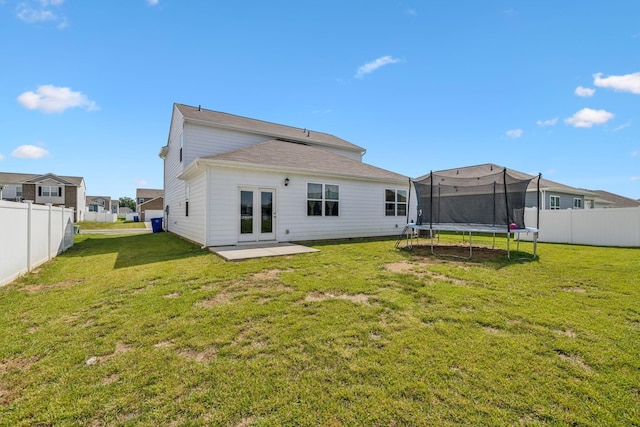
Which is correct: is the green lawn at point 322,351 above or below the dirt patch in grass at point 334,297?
below

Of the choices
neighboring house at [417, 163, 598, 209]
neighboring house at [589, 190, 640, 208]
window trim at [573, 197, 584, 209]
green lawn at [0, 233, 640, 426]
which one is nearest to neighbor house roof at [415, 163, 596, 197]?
neighboring house at [417, 163, 598, 209]

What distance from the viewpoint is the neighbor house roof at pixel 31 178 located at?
33.1 meters

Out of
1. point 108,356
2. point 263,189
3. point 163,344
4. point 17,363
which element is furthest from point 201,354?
point 263,189

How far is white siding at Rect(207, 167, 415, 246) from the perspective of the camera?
8.69 m

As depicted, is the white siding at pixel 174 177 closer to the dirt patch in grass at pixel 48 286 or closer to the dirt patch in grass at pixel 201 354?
the dirt patch in grass at pixel 48 286

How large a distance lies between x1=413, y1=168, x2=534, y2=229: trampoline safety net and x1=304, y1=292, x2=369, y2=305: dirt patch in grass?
18.8 feet

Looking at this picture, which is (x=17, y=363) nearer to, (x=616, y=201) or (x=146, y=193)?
(x=616, y=201)

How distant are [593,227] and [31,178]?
176 ft

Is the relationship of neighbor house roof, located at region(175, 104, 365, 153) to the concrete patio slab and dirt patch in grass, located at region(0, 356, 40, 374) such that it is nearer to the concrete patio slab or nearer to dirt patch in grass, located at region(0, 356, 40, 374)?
the concrete patio slab

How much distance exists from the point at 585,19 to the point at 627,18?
920mm

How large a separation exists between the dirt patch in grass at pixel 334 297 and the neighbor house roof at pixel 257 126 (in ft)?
35.8

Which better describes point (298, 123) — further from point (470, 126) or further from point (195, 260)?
point (195, 260)

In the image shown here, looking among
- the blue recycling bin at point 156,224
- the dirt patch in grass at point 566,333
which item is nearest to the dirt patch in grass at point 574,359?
the dirt patch in grass at point 566,333

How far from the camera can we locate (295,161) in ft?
34.6
